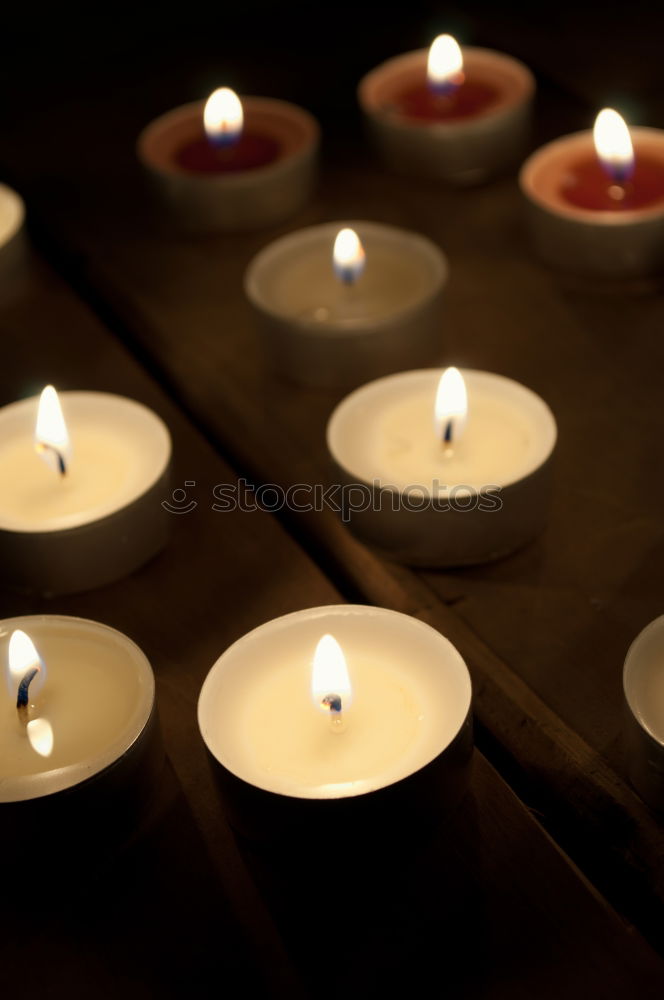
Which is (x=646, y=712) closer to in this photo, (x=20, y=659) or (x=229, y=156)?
(x=20, y=659)

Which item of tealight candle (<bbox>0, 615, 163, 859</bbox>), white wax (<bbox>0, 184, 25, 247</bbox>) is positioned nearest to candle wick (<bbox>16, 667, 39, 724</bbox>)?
tealight candle (<bbox>0, 615, 163, 859</bbox>)

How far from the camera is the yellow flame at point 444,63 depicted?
148cm

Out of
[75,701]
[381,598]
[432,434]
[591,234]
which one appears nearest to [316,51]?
[591,234]

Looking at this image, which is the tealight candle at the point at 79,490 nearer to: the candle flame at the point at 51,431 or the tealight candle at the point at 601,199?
the candle flame at the point at 51,431

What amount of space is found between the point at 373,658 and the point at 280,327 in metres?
0.43

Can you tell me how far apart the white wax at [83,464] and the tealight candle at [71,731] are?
13 cm

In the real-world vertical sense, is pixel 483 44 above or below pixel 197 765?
above

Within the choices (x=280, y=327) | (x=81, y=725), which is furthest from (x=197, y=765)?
(x=280, y=327)

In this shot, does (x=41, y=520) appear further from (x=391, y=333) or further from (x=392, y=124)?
(x=392, y=124)

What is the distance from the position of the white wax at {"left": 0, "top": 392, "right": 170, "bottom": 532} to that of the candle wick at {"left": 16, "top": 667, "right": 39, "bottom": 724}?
0.55ft

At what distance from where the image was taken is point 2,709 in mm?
828

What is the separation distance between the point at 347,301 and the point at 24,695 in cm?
63

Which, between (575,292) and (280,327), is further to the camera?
(575,292)

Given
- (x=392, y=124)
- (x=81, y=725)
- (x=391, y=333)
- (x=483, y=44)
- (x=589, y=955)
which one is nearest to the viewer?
(x=589, y=955)
